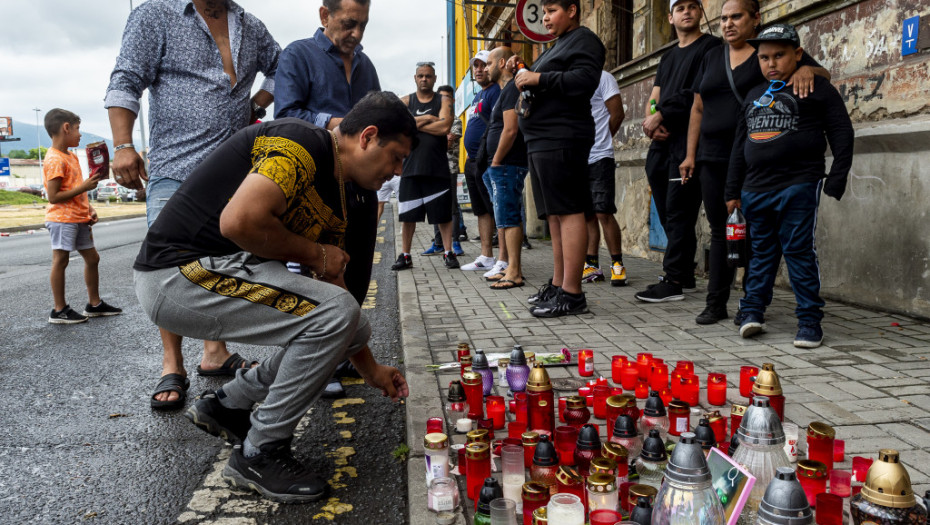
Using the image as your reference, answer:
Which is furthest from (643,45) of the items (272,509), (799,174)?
(272,509)

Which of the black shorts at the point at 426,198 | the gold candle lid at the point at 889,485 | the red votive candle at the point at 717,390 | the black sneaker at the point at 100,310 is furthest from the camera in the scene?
the black shorts at the point at 426,198

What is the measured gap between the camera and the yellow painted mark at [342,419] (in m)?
3.12

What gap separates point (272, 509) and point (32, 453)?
1236 mm

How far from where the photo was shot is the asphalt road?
7.64 feet

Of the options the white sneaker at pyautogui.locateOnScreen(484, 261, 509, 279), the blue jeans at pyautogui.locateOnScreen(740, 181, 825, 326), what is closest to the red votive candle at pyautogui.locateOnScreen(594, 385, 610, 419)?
the blue jeans at pyautogui.locateOnScreen(740, 181, 825, 326)

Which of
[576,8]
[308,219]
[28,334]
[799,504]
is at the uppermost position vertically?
[576,8]

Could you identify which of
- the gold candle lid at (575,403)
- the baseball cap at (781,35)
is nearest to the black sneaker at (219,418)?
the gold candle lid at (575,403)

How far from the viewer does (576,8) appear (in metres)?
5.01

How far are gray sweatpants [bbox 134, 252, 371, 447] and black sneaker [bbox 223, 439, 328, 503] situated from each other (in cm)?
6

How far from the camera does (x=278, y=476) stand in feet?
7.77

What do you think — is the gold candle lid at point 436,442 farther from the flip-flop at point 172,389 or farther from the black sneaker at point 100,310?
the black sneaker at point 100,310

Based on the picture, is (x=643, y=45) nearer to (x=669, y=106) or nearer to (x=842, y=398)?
(x=669, y=106)

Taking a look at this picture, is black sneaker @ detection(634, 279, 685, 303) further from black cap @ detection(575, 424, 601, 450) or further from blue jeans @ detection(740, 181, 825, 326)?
black cap @ detection(575, 424, 601, 450)

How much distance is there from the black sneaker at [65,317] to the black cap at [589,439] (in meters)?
4.79
